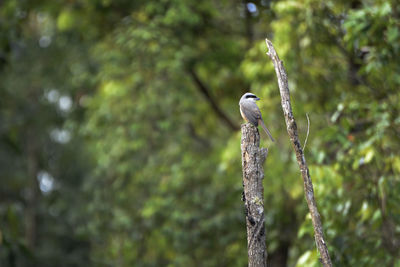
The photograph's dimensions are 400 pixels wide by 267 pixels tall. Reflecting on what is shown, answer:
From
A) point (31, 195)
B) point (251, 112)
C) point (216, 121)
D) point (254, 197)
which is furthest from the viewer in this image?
point (31, 195)

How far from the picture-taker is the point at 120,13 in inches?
431

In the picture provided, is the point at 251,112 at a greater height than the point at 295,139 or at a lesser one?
lesser

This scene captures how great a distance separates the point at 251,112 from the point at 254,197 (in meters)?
1.27

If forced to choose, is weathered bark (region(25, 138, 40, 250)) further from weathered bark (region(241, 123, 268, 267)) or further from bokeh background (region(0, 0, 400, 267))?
weathered bark (region(241, 123, 268, 267))

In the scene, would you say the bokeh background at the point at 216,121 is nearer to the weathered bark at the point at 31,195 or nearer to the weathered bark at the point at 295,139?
the weathered bark at the point at 295,139

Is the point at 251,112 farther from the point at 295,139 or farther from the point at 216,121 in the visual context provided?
the point at 216,121

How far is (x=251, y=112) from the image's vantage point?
4996mm

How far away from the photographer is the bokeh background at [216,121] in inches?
233

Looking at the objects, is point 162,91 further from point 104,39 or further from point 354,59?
point 354,59

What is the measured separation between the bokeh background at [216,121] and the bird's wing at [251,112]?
1116mm

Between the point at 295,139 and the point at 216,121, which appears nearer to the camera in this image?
the point at 295,139

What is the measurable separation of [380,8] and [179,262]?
633cm

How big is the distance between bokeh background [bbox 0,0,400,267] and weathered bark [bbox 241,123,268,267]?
149cm

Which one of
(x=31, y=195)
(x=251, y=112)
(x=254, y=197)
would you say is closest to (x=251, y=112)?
(x=251, y=112)
